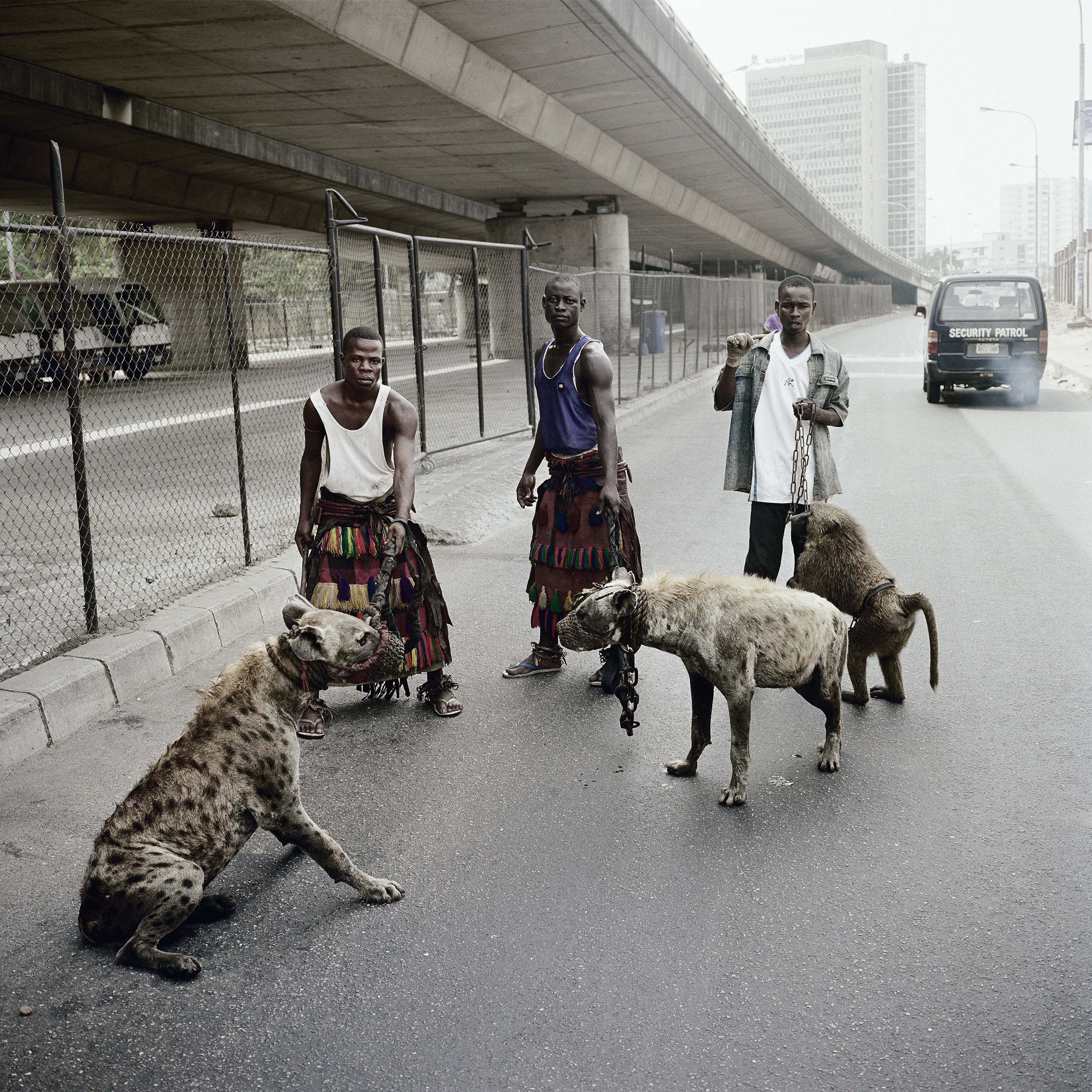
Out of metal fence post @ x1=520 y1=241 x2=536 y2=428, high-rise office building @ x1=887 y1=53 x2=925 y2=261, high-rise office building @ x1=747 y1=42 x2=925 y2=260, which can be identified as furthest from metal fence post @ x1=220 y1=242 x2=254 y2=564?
high-rise office building @ x1=887 y1=53 x2=925 y2=261

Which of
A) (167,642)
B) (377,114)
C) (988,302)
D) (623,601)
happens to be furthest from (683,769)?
(988,302)

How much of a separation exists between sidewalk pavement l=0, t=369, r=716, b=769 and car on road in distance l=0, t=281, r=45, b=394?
525 inches

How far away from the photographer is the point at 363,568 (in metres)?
5.03

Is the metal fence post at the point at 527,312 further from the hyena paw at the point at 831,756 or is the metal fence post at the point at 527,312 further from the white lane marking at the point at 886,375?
the white lane marking at the point at 886,375

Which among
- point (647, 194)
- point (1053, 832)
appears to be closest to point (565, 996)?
point (1053, 832)

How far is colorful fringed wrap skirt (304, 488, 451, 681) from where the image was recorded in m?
4.99

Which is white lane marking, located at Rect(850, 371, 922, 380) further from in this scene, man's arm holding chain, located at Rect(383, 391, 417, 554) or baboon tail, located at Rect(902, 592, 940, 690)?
man's arm holding chain, located at Rect(383, 391, 417, 554)

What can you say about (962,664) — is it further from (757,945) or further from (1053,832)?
(757,945)

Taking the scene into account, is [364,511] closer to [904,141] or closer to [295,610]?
[295,610]

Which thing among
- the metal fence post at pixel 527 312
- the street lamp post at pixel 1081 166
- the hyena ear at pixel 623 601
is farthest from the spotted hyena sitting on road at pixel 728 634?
the street lamp post at pixel 1081 166

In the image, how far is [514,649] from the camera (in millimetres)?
6246

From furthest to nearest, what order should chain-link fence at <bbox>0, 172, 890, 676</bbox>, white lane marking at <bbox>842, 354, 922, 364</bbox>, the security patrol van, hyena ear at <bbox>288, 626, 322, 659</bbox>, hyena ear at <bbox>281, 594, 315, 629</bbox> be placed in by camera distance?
white lane marking at <bbox>842, 354, 922, 364</bbox>, the security patrol van, chain-link fence at <bbox>0, 172, 890, 676</bbox>, hyena ear at <bbox>281, 594, 315, 629</bbox>, hyena ear at <bbox>288, 626, 322, 659</bbox>

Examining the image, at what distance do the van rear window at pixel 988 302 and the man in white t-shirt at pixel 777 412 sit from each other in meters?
13.2

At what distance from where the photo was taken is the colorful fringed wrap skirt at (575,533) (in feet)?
17.8
